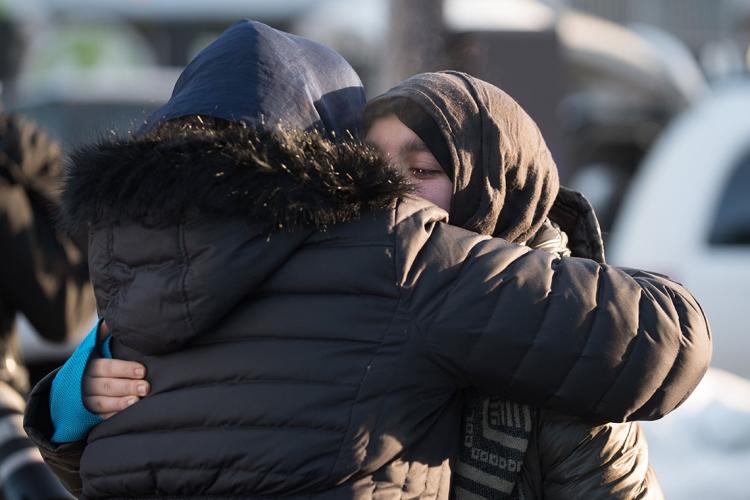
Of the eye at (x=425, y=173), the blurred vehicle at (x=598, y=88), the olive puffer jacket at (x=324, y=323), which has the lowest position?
the blurred vehicle at (x=598, y=88)

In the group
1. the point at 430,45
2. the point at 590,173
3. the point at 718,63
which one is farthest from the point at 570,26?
the point at 718,63

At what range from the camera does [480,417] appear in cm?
193

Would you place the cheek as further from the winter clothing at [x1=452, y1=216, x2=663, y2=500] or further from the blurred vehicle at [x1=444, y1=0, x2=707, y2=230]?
the blurred vehicle at [x1=444, y1=0, x2=707, y2=230]

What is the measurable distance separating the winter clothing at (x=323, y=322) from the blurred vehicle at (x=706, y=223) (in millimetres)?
3949

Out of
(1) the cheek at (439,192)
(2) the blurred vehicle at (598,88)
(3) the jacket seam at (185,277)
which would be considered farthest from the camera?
(2) the blurred vehicle at (598,88)

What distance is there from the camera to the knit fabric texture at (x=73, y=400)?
1978mm

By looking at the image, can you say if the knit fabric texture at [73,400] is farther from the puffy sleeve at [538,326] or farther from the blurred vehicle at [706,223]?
the blurred vehicle at [706,223]

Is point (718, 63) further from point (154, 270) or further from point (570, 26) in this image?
point (154, 270)

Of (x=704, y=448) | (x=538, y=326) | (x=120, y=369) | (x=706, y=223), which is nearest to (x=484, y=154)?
(x=538, y=326)

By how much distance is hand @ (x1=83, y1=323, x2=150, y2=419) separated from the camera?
187cm

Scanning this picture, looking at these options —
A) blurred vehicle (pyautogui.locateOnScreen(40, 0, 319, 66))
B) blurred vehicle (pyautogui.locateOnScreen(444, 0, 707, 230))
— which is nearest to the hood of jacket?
blurred vehicle (pyautogui.locateOnScreen(444, 0, 707, 230))

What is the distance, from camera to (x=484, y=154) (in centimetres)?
195

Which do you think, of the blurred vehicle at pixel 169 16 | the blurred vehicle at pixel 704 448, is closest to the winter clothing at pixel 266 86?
the blurred vehicle at pixel 704 448

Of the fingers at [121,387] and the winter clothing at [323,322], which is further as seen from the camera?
the fingers at [121,387]
